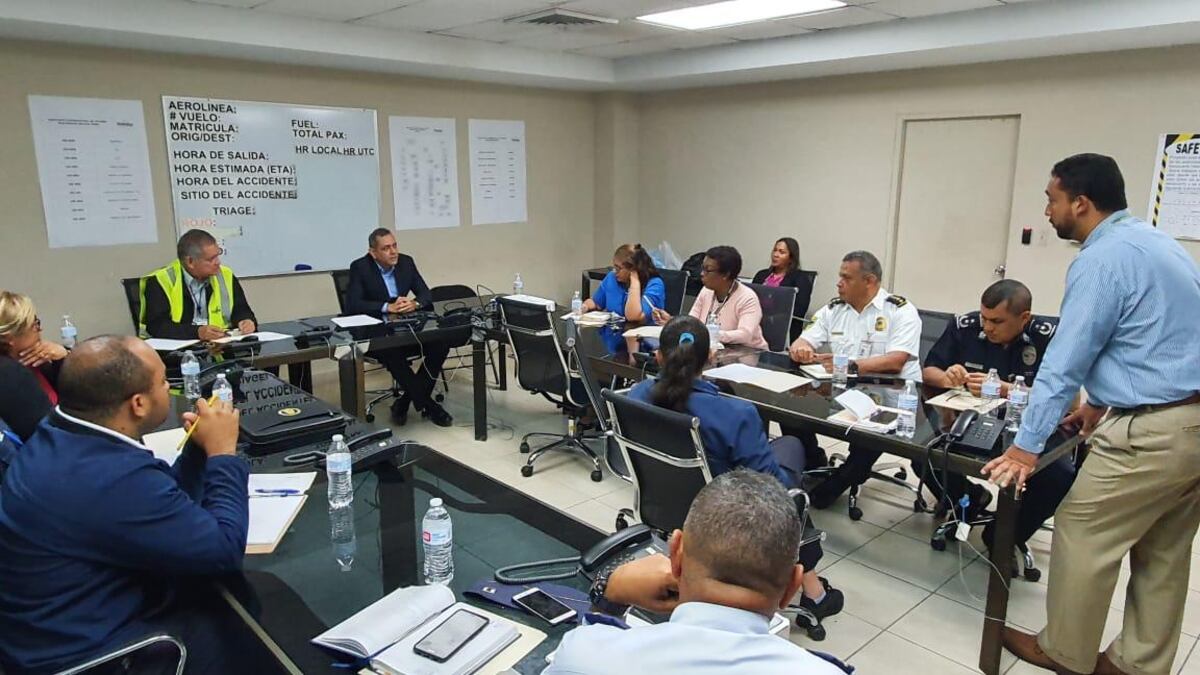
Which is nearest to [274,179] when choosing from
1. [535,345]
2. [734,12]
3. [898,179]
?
[535,345]

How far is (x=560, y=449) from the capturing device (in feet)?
13.7

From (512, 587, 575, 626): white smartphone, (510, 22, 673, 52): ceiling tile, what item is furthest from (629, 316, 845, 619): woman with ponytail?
(510, 22, 673, 52): ceiling tile

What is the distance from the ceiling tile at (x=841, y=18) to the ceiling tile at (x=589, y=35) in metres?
0.87

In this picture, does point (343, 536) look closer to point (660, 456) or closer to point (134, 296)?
point (660, 456)

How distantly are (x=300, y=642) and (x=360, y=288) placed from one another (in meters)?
3.43

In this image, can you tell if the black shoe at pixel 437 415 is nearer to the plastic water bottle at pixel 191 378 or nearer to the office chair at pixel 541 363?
the office chair at pixel 541 363

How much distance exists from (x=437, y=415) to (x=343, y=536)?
115 inches

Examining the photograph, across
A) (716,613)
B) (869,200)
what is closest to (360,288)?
(869,200)

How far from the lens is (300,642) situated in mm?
1328

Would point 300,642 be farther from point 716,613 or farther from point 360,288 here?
point 360,288

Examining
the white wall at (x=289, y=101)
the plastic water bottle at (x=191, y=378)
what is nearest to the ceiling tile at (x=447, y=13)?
the white wall at (x=289, y=101)

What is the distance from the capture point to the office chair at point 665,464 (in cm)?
214

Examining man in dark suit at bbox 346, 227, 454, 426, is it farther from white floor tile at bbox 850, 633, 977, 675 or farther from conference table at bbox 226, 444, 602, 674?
white floor tile at bbox 850, 633, 977, 675

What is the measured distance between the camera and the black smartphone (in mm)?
1233
